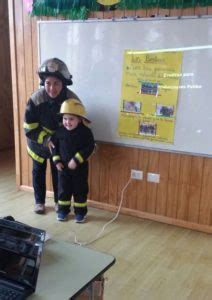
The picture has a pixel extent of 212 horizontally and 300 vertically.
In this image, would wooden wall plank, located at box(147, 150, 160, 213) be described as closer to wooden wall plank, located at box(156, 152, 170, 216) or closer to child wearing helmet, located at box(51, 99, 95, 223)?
wooden wall plank, located at box(156, 152, 170, 216)

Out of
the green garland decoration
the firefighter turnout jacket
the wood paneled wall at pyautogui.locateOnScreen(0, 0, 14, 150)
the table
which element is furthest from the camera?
the wood paneled wall at pyautogui.locateOnScreen(0, 0, 14, 150)

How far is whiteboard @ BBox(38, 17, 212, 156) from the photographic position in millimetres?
2973

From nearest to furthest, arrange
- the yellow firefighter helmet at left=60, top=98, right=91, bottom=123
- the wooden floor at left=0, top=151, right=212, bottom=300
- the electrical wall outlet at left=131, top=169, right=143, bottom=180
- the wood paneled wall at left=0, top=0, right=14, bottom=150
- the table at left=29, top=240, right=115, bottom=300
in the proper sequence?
the table at left=29, top=240, right=115, bottom=300 → the wooden floor at left=0, top=151, right=212, bottom=300 → the yellow firefighter helmet at left=60, top=98, right=91, bottom=123 → the electrical wall outlet at left=131, top=169, right=143, bottom=180 → the wood paneled wall at left=0, top=0, right=14, bottom=150

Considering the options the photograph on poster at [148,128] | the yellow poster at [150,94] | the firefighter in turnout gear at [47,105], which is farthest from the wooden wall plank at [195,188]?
the firefighter in turnout gear at [47,105]

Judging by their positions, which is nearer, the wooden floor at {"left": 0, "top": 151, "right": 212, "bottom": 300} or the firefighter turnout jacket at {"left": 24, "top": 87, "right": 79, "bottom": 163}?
the wooden floor at {"left": 0, "top": 151, "right": 212, "bottom": 300}

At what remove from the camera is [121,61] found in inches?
128

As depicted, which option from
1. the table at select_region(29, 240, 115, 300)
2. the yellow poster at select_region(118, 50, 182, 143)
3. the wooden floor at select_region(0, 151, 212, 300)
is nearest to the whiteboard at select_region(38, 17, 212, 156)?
the yellow poster at select_region(118, 50, 182, 143)

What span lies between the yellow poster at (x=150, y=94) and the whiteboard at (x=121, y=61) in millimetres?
52

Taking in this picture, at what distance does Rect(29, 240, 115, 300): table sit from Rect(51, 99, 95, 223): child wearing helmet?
168 cm

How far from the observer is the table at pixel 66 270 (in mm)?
1216

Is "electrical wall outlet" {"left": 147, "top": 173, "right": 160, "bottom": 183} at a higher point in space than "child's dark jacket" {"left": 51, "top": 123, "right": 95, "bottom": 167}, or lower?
lower

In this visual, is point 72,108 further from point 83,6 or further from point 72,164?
point 83,6

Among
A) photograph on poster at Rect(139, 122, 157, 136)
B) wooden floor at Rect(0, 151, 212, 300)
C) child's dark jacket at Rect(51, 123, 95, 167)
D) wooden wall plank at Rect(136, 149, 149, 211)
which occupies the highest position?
photograph on poster at Rect(139, 122, 157, 136)

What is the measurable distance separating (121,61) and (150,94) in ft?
1.27
